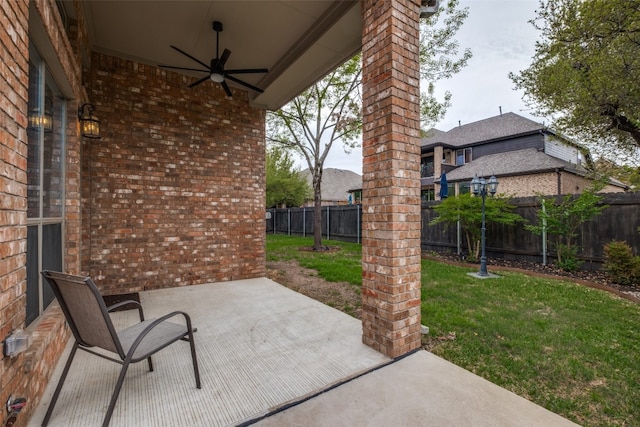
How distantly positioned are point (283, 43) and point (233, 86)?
5.69 feet

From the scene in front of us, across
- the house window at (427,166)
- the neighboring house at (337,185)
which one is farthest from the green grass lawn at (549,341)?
the neighboring house at (337,185)

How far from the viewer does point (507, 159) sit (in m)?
15.1

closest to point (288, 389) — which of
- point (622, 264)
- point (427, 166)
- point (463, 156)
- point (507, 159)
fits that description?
point (622, 264)

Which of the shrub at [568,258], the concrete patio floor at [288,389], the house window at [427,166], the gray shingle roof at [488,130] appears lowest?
the concrete patio floor at [288,389]

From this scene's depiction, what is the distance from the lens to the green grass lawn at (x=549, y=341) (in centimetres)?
205

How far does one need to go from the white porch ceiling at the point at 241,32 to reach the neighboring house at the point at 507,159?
27.9 ft

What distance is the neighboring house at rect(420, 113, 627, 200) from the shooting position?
12.8m

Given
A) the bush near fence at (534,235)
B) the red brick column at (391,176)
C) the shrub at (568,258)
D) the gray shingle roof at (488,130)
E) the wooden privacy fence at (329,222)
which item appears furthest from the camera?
the gray shingle roof at (488,130)

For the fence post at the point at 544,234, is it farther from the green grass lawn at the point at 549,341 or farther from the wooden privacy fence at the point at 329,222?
the wooden privacy fence at the point at 329,222

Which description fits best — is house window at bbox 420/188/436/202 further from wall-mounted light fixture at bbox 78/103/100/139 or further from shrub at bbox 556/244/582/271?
wall-mounted light fixture at bbox 78/103/100/139

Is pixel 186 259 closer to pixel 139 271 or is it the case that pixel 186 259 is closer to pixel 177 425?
pixel 139 271

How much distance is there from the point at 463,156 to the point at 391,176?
704 inches

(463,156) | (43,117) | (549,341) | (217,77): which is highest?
(463,156)

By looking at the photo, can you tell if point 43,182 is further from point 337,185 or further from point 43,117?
point 337,185
